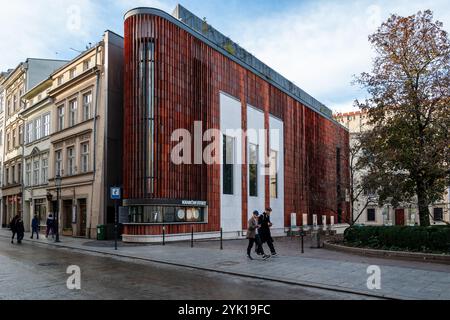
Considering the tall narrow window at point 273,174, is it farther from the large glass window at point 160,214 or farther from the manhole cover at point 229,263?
the manhole cover at point 229,263

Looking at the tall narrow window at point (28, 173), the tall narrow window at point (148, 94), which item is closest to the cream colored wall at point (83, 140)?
the tall narrow window at point (148, 94)

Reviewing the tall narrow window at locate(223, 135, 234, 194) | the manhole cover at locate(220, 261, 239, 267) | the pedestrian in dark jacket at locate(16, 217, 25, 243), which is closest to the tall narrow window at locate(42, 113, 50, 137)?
the pedestrian in dark jacket at locate(16, 217, 25, 243)

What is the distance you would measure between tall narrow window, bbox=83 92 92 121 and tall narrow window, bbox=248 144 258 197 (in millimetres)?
11465

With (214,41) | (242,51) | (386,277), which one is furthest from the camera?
(242,51)

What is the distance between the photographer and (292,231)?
35750 millimetres

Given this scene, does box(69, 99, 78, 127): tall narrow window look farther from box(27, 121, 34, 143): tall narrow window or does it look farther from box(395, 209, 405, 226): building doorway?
box(395, 209, 405, 226): building doorway

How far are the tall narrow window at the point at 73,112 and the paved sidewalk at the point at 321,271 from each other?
14.8 meters

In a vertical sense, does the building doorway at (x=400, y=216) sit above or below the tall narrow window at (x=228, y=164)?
below

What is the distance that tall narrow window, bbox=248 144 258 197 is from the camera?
3112 centimetres

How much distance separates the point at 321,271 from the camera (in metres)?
12.4

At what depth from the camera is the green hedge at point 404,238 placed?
15258 millimetres
